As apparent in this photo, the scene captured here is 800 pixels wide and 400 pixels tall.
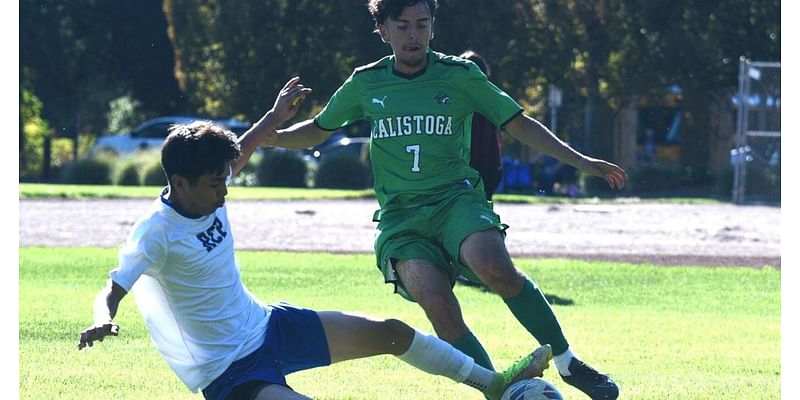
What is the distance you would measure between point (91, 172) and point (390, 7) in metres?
28.2

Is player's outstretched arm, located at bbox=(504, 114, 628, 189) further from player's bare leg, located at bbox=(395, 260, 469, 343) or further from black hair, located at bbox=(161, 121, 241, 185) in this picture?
black hair, located at bbox=(161, 121, 241, 185)

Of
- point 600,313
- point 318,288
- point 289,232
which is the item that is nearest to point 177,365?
point 600,313

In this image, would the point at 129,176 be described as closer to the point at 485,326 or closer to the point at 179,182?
the point at 485,326

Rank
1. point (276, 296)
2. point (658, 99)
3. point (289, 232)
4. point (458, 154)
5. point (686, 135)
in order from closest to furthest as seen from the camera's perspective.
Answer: point (458, 154), point (276, 296), point (289, 232), point (658, 99), point (686, 135)

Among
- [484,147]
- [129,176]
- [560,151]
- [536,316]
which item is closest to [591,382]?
[536,316]

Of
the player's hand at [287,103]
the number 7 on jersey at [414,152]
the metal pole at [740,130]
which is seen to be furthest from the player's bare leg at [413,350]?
the metal pole at [740,130]

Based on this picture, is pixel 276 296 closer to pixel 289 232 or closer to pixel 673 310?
pixel 673 310

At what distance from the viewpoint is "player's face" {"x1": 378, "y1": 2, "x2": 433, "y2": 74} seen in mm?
7145

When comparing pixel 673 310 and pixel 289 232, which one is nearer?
pixel 673 310

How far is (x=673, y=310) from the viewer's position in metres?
11.9

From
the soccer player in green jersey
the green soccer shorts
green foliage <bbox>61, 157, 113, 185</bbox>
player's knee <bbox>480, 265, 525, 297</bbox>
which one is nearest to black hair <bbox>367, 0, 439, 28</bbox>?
the soccer player in green jersey

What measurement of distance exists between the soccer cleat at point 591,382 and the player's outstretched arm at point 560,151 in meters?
0.90

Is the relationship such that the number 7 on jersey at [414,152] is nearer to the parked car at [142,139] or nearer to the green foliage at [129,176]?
the green foliage at [129,176]

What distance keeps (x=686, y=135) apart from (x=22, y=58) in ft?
65.2
